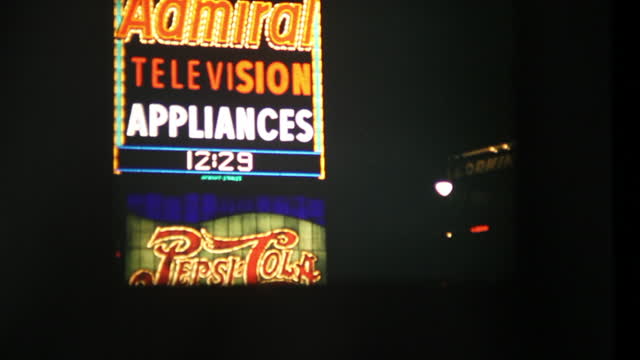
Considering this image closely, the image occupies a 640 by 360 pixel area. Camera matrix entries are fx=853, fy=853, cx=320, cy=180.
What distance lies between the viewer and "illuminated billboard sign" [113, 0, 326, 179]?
48.2 ft

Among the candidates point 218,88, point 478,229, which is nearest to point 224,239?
point 218,88

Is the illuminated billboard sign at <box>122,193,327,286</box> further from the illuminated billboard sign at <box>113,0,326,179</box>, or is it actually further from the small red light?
the small red light

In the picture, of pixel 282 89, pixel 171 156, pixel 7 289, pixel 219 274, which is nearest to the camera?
pixel 7 289

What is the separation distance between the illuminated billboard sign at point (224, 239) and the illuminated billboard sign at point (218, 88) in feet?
8.32

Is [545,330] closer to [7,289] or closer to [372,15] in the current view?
[7,289]

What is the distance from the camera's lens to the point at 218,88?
16.0 metres

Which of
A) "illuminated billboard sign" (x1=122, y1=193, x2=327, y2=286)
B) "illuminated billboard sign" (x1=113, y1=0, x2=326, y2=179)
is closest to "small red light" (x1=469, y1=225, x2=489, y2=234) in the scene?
"illuminated billboard sign" (x1=122, y1=193, x2=327, y2=286)

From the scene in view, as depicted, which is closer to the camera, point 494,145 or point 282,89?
point 282,89

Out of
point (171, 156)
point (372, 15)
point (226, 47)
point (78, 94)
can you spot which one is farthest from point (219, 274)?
point (78, 94)

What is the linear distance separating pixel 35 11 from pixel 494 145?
638 inches

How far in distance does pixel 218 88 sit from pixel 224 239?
134 inches

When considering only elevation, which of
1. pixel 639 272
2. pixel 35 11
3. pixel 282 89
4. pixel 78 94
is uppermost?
pixel 282 89

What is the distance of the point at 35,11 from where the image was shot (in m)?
2.96

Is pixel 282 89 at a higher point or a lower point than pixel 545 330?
higher
